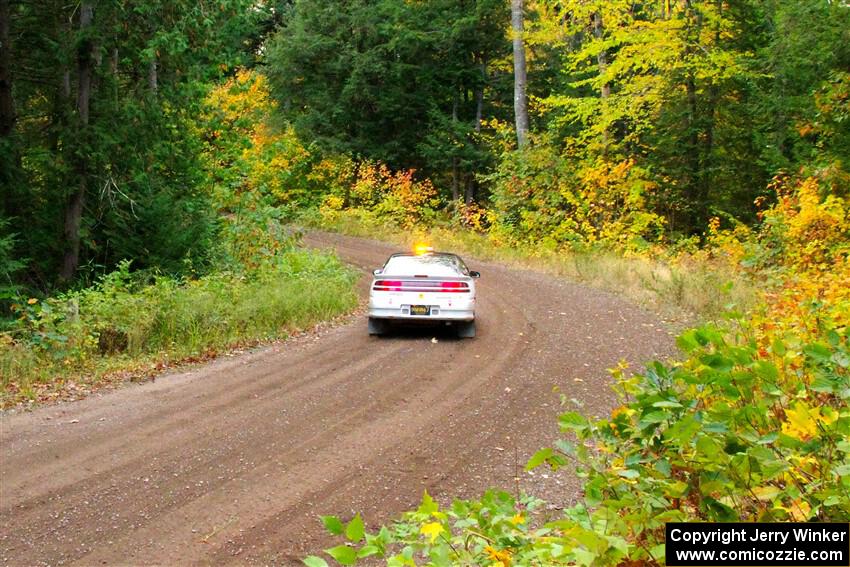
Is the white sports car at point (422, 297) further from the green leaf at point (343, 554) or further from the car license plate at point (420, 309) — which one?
the green leaf at point (343, 554)

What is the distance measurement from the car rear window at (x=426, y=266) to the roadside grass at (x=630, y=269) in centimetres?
459

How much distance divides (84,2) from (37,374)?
28.1 ft

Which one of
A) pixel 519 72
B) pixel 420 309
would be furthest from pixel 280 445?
pixel 519 72

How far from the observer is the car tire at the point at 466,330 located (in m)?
12.0

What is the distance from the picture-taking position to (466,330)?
12.1 m

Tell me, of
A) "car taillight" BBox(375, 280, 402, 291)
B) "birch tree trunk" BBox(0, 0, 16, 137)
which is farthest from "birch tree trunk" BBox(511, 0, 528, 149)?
"birch tree trunk" BBox(0, 0, 16, 137)

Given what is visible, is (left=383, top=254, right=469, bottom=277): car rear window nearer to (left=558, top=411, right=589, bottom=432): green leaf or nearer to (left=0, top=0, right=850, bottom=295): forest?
(left=0, top=0, right=850, bottom=295): forest

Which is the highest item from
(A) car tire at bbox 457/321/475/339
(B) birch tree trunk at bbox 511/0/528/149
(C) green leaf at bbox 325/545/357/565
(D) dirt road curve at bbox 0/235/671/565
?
(B) birch tree trunk at bbox 511/0/528/149

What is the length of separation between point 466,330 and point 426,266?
55.6 inches

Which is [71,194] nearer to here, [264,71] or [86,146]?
[86,146]

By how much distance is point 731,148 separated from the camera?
874 inches

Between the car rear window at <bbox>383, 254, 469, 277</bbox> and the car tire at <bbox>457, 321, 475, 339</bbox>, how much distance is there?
94cm

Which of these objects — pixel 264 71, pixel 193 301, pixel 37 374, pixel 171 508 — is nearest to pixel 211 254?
pixel 193 301

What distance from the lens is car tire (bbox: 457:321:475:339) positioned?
12.0 metres
